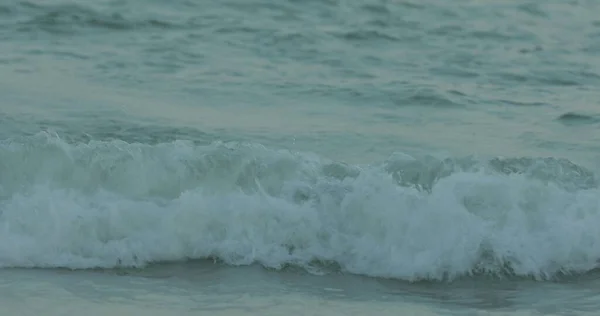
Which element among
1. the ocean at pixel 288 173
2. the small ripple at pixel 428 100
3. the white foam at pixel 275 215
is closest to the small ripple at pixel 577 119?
the ocean at pixel 288 173

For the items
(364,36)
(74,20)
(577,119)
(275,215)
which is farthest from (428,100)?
(74,20)

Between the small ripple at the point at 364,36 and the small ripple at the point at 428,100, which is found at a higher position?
the small ripple at the point at 364,36

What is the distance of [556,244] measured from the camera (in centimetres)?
681

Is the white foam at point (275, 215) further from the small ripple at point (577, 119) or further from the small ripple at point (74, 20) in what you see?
the small ripple at point (74, 20)

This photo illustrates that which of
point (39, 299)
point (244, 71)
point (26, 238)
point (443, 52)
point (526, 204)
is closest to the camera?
point (39, 299)

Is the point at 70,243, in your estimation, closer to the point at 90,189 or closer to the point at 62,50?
the point at 90,189

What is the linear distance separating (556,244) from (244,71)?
366 centimetres

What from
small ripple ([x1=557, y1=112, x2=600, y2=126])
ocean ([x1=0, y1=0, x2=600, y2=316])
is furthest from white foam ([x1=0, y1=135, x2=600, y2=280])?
small ripple ([x1=557, y1=112, x2=600, y2=126])

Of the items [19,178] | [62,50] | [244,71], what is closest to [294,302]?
[19,178]

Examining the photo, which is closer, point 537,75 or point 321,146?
point 321,146

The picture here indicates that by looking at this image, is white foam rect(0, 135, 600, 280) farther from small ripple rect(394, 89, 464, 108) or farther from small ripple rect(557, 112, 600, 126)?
small ripple rect(394, 89, 464, 108)

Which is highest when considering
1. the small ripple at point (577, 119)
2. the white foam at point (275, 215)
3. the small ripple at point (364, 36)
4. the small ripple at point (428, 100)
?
the small ripple at point (364, 36)

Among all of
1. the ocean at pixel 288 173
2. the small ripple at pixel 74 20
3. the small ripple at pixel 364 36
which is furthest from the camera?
the small ripple at pixel 364 36

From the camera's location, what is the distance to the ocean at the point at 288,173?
6.32 meters
